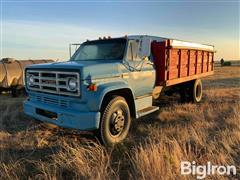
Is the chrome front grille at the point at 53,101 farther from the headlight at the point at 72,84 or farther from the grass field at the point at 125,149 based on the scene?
the grass field at the point at 125,149

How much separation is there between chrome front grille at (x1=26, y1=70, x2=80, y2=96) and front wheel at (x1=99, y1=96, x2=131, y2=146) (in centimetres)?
75

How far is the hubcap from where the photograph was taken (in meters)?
5.76

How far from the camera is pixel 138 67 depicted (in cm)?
659

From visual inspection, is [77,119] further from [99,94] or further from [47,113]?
[47,113]

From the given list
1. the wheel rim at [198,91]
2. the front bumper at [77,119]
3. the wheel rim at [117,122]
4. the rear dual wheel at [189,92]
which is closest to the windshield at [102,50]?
the wheel rim at [117,122]

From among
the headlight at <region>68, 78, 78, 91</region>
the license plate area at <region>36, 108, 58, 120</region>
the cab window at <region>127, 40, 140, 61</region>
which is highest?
the cab window at <region>127, 40, 140, 61</region>

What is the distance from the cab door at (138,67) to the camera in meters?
6.35

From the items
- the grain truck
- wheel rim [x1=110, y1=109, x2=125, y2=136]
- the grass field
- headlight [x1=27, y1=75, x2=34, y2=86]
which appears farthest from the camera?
headlight [x1=27, y1=75, x2=34, y2=86]

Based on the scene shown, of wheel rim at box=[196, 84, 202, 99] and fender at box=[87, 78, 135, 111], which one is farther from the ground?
fender at box=[87, 78, 135, 111]

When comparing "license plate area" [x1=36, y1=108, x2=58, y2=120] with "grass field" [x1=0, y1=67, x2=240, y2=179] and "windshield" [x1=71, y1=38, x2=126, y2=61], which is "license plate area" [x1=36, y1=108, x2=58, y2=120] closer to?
"grass field" [x1=0, y1=67, x2=240, y2=179]

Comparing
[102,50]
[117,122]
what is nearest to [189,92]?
[102,50]

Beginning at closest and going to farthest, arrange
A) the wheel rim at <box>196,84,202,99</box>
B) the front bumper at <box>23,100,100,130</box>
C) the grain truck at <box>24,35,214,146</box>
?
the front bumper at <box>23,100,100,130</box> → the grain truck at <box>24,35,214,146</box> → the wheel rim at <box>196,84,202,99</box>

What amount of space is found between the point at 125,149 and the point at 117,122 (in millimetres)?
673

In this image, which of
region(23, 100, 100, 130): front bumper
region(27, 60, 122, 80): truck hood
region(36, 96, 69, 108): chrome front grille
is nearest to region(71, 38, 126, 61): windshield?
region(27, 60, 122, 80): truck hood
